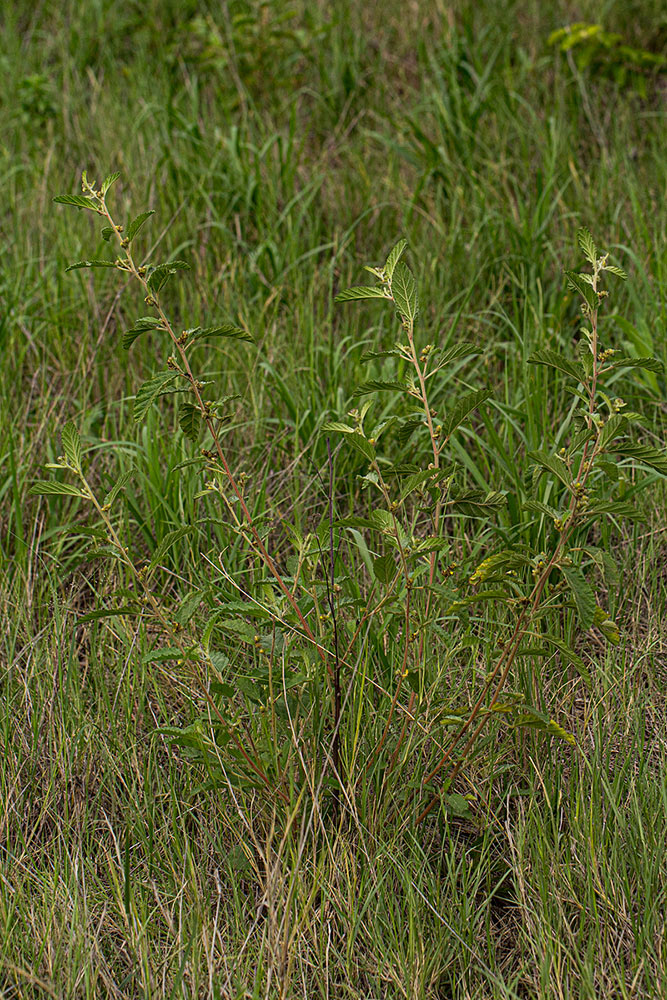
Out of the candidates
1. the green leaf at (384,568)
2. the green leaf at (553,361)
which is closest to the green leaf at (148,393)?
the green leaf at (384,568)

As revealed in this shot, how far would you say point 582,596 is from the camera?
136 centimetres

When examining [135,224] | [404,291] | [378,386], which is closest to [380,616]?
[378,386]

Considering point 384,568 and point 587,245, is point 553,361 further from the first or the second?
point 384,568

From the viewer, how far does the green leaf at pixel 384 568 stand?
1525 millimetres

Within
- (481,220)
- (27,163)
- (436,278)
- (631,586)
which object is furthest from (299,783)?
(27,163)

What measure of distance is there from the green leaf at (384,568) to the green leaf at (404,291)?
1.35 ft

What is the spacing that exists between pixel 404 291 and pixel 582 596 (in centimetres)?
60

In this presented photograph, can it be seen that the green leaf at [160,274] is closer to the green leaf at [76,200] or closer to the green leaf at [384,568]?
the green leaf at [76,200]

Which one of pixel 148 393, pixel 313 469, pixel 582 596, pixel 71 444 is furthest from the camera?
pixel 313 469

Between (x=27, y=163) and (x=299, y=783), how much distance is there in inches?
130

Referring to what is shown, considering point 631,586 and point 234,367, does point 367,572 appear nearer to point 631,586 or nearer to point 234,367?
point 631,586

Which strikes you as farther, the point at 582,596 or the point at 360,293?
the point at 360,293

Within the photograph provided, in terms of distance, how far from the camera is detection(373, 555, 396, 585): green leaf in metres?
1.53

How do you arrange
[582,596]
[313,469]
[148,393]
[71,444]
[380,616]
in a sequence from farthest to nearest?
[313,469] < [380,616] < [71,444] < [148,393] < [582,596]
